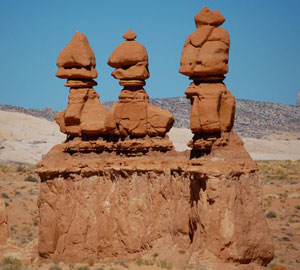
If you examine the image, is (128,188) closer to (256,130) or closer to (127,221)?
(127,221)

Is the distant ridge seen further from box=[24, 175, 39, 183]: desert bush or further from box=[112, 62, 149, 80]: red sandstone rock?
box=[112, 62, 149, 80]: red sandstone rock

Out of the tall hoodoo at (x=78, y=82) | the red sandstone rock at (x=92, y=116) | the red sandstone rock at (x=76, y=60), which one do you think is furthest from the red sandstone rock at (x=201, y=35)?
the red sandstone rock at (x=76, y=60)

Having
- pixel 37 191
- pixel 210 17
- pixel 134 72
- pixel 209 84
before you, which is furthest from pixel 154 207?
pixel 37 191

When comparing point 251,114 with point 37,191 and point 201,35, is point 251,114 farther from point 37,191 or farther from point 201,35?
point 201,35

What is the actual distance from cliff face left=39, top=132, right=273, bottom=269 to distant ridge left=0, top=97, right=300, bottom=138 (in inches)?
3396

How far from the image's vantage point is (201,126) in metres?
21.1

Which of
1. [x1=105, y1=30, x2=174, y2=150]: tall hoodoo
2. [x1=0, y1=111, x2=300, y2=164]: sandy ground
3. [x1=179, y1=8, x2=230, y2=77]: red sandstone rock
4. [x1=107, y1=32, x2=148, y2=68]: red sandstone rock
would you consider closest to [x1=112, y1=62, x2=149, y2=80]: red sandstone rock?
[x1=105, y1=30, x2=174, y2=150]: tall hoodoo

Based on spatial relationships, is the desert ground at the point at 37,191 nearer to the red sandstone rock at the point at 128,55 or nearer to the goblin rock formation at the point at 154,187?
the goblin rock formation at the point at 154,187

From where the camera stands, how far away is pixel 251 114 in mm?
127625

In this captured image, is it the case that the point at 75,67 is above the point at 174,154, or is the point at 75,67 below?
above

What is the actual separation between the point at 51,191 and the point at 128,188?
3339 millimetres

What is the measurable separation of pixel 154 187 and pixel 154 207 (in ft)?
2.11

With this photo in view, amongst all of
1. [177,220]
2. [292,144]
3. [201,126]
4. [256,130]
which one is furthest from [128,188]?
[256,130]

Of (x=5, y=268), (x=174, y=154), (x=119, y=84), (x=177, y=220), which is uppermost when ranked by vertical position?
(x=119, y=84)
